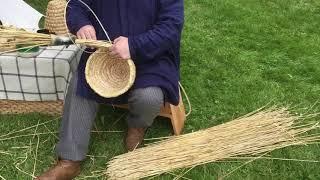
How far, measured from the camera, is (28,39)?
9.79 feet

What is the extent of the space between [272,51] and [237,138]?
164 cm

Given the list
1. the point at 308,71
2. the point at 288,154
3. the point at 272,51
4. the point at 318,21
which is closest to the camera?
the point at 288,154

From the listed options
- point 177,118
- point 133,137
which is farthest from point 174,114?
point 133,137

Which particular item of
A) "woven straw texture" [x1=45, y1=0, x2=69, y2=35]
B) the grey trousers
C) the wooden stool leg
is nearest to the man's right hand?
the grey trousers

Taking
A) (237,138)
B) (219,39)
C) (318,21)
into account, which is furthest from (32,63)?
(318,21)

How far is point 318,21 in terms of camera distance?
544cm

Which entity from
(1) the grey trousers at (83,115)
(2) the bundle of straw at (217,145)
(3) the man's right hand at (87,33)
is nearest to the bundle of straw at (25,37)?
(3) the man's right hand at (87,33)

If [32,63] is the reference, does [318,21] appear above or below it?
below

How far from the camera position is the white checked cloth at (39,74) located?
133 inches

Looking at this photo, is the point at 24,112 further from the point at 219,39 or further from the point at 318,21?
the point at 318,21

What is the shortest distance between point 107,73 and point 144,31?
0.31 meters

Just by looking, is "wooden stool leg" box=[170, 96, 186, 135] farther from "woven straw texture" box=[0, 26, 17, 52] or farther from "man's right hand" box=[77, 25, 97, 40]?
"woven straw texture" box=[0, 26, 17, 52]

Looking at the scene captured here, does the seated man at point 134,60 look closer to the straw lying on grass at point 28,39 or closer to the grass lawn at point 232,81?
the straw lying on grass at point 28,39

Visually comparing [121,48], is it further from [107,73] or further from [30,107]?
[30,107]
